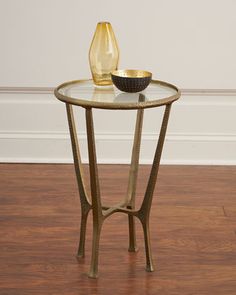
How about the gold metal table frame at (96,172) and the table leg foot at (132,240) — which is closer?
the gold metal table frame at (96,172)

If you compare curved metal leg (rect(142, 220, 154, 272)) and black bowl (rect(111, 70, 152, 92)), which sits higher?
black bowl (rect(111, 70, 152, 92))

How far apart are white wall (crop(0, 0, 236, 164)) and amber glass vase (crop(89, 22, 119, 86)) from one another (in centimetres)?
102

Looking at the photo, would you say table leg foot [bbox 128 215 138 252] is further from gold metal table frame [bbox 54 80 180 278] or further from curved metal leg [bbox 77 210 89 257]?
curved metal leg [bbox 77 210 89 257]

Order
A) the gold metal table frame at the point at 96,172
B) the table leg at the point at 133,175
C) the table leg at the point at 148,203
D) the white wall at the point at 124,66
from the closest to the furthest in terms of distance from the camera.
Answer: the gold metal table frame at the point at 96,172
the table leg at the point at 148,203
the table leg at the point at 133,175
the white wall at the point at 124,66

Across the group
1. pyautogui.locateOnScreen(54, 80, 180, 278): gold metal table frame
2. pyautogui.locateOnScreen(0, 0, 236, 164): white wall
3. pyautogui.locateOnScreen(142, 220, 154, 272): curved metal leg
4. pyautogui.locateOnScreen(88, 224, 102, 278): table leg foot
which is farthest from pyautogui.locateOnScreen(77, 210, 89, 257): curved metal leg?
pyautogui.locateOnScreen(0, 0, 236, 164): white wall

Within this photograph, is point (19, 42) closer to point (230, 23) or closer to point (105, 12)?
point (105, 12)

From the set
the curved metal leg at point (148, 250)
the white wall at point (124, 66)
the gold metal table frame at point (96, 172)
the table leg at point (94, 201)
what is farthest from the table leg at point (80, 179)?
the white wall at point (124, 66)

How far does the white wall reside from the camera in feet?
9.75

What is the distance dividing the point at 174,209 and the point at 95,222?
70 cm

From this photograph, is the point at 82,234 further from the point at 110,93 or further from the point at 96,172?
the point at 110,93

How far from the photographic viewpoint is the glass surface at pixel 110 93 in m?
1.81

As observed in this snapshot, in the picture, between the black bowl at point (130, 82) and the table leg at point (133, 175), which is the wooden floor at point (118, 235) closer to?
the table leg at point (133, 175)

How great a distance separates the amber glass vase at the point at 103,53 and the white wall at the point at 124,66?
3.35 ft

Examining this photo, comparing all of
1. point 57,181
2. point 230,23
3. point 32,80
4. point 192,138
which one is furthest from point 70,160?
point 230,23
